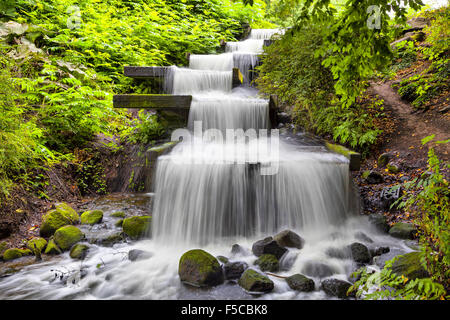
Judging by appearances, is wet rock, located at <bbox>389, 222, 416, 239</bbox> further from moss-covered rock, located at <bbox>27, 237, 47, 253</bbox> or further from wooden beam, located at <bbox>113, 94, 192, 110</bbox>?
moss-covered rock, located at <bbox>27, 237, 47, 253</bbox>

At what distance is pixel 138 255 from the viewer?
3998 millimetres

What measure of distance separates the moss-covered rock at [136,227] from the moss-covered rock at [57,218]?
1.04 m

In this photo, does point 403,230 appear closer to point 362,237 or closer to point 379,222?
point 379,222

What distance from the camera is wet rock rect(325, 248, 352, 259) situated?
379 cm

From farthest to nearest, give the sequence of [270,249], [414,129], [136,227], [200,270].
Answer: [414,129] < [136,227] < [270,249] < [200,270]

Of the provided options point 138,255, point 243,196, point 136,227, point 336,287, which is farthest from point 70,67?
point 336,287

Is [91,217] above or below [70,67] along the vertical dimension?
below

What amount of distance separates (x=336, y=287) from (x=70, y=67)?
7643 mm

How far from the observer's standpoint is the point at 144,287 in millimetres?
3398

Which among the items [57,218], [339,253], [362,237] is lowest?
[339,253]

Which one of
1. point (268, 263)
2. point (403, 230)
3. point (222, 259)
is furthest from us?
point (403, 230)

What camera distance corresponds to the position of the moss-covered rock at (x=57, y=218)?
4332 mm
